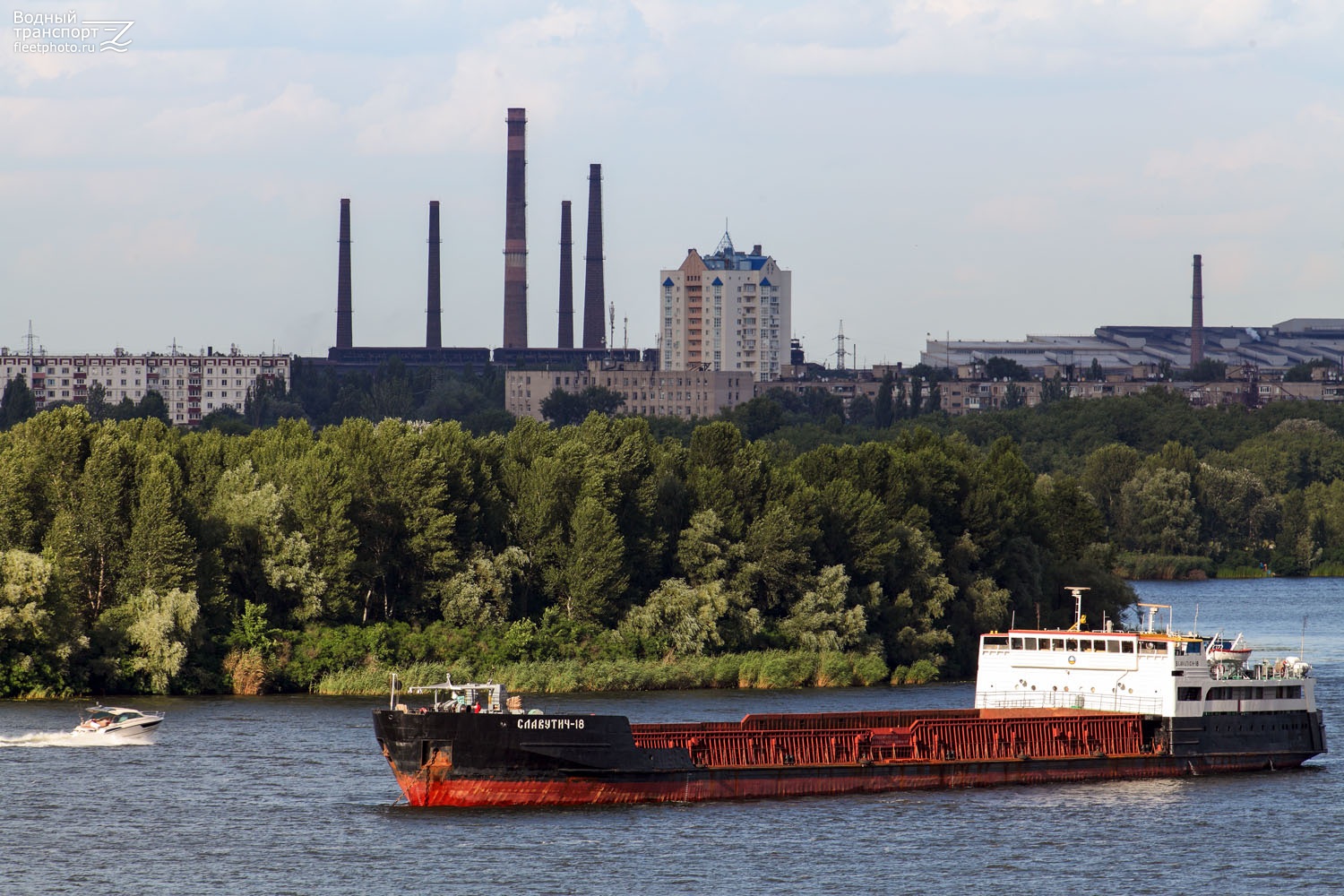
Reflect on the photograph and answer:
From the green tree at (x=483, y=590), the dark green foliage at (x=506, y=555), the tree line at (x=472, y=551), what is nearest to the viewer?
the tree line at (x=472, y=551)

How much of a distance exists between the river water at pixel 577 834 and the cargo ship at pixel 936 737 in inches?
29.4

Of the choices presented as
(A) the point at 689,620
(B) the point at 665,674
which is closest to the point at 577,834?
(B) the point at 665,674

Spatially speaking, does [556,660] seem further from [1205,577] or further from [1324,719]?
[1205,577]

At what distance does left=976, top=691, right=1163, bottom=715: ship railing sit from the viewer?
61375 mm

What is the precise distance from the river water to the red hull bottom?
50 cm

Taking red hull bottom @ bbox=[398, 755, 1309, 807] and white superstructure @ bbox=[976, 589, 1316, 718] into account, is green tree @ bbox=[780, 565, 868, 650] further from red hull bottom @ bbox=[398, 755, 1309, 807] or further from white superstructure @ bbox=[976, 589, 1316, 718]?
red hull bottom @ bbox=[398, 755, 1309, 807]

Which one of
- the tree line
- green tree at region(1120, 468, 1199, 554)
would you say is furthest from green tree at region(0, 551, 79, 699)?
green tree at region(1120, 468, 1199, 554)

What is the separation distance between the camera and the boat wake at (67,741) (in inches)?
2378

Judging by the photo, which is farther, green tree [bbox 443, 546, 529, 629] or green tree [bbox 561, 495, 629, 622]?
green tree [bbox 561, 495, 629, 622]

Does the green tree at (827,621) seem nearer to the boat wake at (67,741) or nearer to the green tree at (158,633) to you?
the green tree at (158,633)

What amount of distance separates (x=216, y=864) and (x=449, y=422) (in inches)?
1813

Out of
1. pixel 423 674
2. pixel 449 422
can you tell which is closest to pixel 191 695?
pixel 423 674

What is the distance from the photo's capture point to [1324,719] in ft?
243

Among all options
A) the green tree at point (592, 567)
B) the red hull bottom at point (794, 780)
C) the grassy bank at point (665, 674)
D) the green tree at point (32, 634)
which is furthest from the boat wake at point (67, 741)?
the green tree at point (592, 567)
